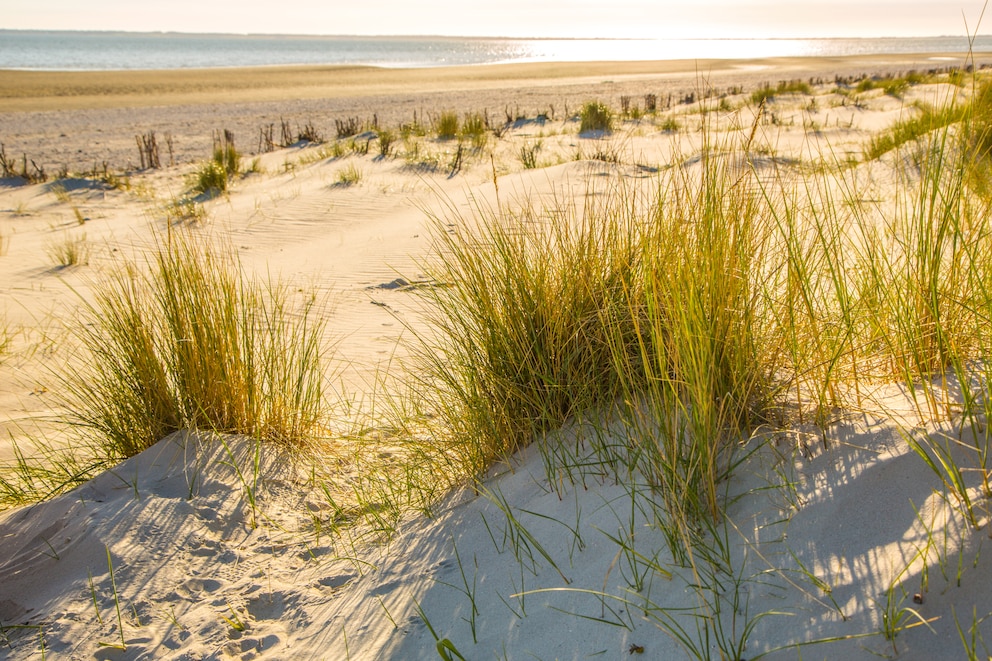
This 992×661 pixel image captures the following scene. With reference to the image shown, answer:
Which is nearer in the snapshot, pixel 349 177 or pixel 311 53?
pixel 349 177

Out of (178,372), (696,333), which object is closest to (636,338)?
(696,333)

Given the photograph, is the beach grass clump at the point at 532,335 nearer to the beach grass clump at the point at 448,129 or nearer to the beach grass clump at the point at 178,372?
the beach grass clump at the point at 178,372

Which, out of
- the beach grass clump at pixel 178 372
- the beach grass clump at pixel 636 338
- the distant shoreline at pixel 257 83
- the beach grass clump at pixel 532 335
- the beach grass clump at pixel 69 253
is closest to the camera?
the beach grass clump at pixel 636 338

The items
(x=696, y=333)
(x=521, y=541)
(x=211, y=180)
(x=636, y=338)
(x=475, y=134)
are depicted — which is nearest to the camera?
(x=696, y=333)

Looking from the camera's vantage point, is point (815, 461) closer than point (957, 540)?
No

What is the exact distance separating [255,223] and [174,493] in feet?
16.6

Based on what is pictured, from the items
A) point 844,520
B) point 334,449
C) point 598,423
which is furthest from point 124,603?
point 844,520

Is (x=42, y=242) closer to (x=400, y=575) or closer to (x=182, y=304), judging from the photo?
(x=182, y=304)

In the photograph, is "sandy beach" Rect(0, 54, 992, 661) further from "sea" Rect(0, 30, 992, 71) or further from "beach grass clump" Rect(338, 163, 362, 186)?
"sea" Rect(0, 30, 992, 71)

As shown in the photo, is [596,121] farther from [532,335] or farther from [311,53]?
[311,53]

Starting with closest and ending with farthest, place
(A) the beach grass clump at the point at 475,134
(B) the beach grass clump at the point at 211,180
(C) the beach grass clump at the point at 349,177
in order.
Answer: (C) the beach grass clump at the point at 349,177
(B) the beach grass clump at the point at 211,180
(A) the beach grass clump at the point at 475,134

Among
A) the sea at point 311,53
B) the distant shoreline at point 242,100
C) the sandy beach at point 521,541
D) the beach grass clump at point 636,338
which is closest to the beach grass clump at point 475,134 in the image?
the distant shoreline at point 242,100

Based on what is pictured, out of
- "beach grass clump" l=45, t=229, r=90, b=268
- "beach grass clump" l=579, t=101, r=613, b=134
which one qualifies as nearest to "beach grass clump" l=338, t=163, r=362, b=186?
"beach grass clump" l=45, t=229, r=90, b=268

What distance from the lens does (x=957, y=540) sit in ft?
4.85
